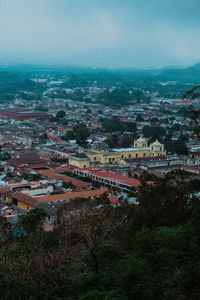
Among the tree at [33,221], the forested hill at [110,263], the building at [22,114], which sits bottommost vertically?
the building at [22,114]

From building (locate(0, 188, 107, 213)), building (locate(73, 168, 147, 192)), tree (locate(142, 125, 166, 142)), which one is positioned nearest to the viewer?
building (locate(0, 188, 107, 213))

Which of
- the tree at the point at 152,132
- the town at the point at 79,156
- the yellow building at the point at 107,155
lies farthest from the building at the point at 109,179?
the tree at the point at 152,132

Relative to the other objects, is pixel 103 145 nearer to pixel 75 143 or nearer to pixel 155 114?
pixel 75 143

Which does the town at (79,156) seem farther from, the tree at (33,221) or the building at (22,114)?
the tree at (33,221)

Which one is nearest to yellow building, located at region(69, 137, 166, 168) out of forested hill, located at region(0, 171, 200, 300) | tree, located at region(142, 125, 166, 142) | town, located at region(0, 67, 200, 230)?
town, located at region(0, 67, 200, 230)

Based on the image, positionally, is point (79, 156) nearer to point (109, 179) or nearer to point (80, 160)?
point (80, 160)

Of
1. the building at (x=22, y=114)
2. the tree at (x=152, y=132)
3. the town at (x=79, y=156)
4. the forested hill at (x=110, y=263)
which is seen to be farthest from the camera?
the building at (x=22, y=114)

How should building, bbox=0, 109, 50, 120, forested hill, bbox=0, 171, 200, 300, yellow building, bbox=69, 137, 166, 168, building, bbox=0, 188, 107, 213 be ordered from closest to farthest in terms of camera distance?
forested hill, bbox=0, 171, 200, 300, building, bbox=0, 188, 107, 213, yellow building, bbox=69, 137, 166, 168, building, bbox=0, 109, 50, 120

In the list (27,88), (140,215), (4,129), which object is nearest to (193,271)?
(140,215)

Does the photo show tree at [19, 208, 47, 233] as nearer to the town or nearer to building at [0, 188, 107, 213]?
the town
